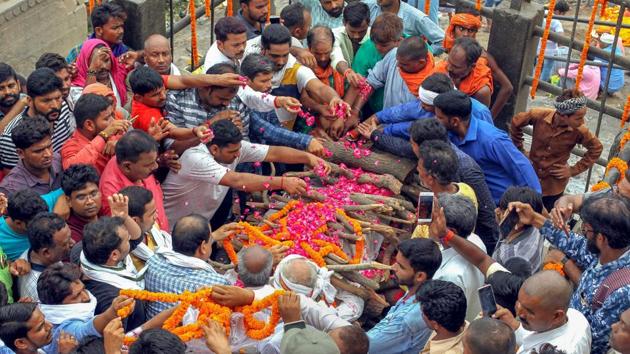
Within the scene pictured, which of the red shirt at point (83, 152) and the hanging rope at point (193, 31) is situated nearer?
the red shirt at point (83, 152)

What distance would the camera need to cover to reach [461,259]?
6195 millimetres

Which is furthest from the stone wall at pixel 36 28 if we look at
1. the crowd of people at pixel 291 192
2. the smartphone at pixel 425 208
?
the smartphone at pixel 425 208

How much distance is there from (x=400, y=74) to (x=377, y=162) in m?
0.91

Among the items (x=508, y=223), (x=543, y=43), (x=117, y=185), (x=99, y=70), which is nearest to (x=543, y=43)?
(x=543, y=43)

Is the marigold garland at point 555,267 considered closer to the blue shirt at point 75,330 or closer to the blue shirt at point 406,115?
the blue shirt at point 406,115

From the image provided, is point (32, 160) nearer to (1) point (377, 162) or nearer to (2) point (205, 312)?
(2) point (205, 312)

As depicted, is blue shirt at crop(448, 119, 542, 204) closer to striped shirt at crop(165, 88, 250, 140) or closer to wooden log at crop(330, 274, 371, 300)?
wooden log at crop(330, 274, 371, 300)

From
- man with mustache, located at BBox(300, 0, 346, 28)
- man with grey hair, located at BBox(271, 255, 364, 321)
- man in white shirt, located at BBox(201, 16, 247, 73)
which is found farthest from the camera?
man with mustache, located at BBox(300, 0, 346, 28)

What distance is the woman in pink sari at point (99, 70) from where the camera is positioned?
25.5 ft

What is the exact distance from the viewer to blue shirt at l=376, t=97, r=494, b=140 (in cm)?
751

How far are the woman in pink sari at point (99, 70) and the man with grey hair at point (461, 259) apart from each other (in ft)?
10.2

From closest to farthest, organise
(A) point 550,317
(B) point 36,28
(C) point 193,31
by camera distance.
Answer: (A) point 550,317 → (C) point 193,31 → (B) point 36,28

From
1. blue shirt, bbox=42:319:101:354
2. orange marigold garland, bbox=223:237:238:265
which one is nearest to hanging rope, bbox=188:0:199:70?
orange marigold garland, bbox=223:237:238:265

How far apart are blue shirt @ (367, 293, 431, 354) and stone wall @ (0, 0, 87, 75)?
5.93m
